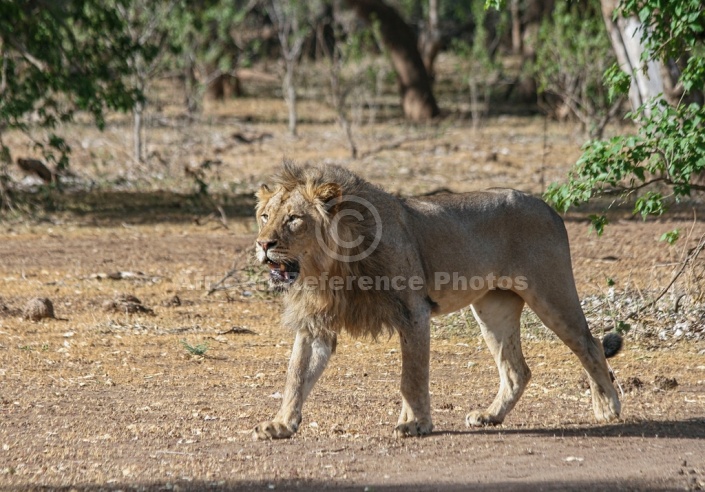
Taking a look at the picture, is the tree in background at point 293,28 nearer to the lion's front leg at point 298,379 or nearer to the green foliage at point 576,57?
the green foliage at point 576,57

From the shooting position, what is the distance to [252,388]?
6.84m

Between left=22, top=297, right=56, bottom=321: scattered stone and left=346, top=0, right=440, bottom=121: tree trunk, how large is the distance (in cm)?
1653

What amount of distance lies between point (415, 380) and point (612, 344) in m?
2.26

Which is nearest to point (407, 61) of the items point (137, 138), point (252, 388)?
point (137, 138)

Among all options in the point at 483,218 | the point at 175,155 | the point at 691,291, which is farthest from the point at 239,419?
the point at 175,155

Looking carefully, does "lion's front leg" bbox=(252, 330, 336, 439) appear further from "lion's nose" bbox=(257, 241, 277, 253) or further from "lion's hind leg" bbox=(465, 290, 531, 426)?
"lion's hind leg" bbox=(465, 290, 531, 426)

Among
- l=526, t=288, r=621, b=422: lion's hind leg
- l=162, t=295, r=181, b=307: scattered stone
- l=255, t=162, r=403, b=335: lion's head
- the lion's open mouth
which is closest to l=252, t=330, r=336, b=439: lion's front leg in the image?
l=255, t=162, r=403, b=335: lion's head

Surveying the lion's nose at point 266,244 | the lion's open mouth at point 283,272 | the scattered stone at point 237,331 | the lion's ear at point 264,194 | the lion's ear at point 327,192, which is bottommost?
the scattered stone at point 237,331

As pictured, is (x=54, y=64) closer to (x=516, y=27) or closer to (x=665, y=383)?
(x=665, y=383)

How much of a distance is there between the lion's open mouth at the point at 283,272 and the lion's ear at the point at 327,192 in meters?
0.35

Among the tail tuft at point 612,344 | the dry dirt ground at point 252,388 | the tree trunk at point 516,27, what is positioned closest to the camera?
the dry dirt ground at point 252,388

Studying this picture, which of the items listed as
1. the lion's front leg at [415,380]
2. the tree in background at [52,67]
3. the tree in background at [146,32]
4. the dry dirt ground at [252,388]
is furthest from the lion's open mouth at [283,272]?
the tree in background at [146,32]

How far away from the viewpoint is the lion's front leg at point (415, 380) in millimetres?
5512

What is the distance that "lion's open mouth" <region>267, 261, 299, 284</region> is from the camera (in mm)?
5309
